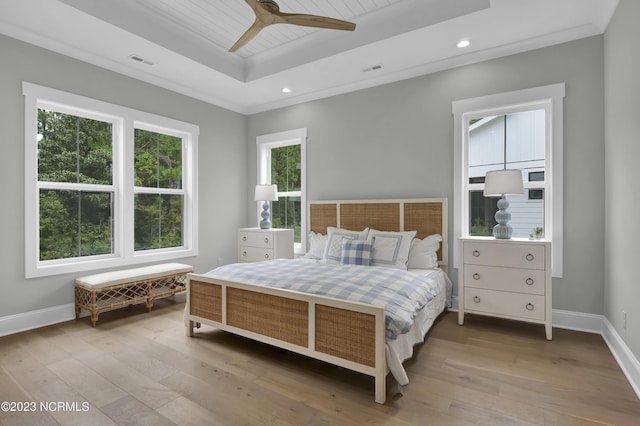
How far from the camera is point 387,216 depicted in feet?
13.4

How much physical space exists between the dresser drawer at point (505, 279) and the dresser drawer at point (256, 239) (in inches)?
99.9

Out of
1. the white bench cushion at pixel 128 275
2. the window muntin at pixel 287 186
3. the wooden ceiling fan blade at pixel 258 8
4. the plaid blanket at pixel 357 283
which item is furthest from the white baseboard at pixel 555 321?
the wooden ceiling fan blade at pixel 258 8

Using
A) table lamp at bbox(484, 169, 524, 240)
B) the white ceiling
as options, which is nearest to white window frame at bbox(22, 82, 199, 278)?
the white ceiling

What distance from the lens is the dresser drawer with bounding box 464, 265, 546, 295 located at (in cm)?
295

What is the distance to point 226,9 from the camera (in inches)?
126

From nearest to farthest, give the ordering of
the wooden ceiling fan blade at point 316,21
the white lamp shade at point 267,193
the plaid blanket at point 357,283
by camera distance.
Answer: the plaid blanket at point 357,283 → the wooden ceiling fan blade at point 316,21 → the white lamp shade at point 267,193

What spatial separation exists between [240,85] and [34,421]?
154 inches

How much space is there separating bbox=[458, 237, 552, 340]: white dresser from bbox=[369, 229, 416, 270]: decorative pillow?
558 mm

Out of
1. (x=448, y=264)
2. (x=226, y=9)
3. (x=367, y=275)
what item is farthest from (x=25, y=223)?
(x=448, y=264)

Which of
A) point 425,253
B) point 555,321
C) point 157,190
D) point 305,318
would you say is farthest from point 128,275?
point 555,321

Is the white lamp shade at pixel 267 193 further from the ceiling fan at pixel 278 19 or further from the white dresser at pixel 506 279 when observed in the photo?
the white dresser at pixel 506 279

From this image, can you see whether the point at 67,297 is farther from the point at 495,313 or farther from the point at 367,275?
the point at 495,313

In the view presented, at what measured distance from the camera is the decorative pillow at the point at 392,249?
3.51 metres

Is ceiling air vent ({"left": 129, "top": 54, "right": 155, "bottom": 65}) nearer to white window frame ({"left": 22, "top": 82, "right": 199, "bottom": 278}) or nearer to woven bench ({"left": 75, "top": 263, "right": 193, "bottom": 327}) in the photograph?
white window frame ({"left": 22, "top": 82, "right": 199, "bottom": 278})
